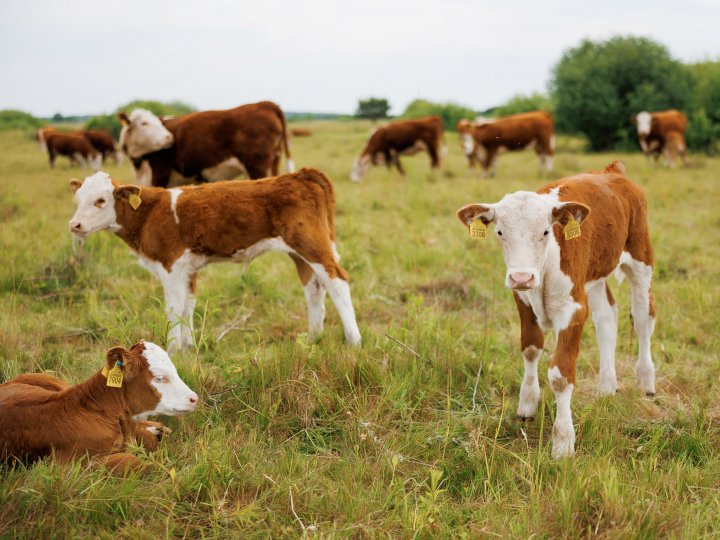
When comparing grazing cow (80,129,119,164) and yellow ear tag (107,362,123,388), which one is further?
grazing cow (80,129,119,164)

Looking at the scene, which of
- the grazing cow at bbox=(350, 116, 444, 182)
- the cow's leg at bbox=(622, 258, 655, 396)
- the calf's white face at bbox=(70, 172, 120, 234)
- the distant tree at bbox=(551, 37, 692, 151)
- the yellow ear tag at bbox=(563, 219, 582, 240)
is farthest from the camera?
the distant tree at bbox=(551, 37, 692, 151)

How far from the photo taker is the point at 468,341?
219 inches

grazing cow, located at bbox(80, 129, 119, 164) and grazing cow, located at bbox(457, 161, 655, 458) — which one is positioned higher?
grazing cow, located at bbox(80, 129, 119, 164)

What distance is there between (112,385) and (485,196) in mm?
9798

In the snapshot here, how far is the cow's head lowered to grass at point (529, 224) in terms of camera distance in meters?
3.75

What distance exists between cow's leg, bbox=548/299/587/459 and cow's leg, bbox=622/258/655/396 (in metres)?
1.14

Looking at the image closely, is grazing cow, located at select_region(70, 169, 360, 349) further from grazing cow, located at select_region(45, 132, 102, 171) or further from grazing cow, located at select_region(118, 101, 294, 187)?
grazing cow, located at select_region(45, 132, 102, 171)

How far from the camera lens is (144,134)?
354 inches

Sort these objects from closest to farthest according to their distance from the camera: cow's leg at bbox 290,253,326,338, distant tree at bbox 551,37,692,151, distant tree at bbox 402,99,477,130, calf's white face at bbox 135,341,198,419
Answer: calf's white face at bbox 135,341,198,419 → cow's leg at bbox 290,253,326,338 → distant tree at bbox 551,37,692,151 → distant tree at bbox 402,99,477,130

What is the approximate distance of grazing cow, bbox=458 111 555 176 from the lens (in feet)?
60.9

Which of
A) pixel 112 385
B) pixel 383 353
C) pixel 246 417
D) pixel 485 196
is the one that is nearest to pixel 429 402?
pixel 383 353

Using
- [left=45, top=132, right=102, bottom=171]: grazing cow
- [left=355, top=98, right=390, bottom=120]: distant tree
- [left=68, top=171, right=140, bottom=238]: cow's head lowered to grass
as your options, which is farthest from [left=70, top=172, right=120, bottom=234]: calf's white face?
[left=355, top=98, right=390, bottom=120]: distant tree

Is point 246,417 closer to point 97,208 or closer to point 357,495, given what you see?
point 357,495

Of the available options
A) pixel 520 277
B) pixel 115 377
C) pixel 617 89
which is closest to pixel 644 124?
pixel 617 89
